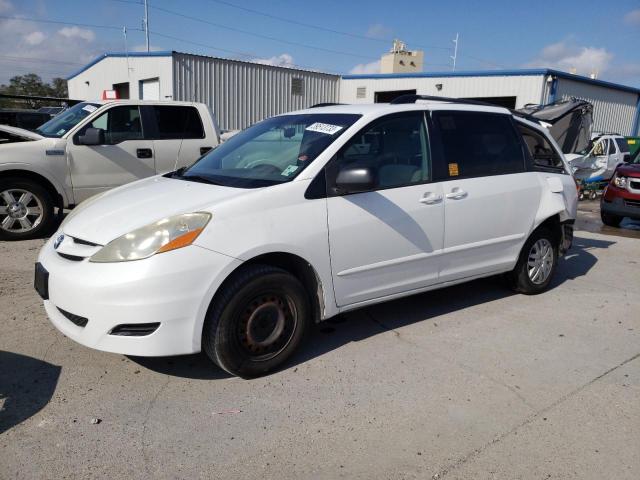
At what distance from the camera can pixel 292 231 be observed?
11.0ft

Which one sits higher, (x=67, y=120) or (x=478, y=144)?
(x=67, y=120)

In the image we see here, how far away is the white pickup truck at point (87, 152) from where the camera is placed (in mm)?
6715

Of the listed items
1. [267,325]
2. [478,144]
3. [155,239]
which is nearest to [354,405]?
[267,325]

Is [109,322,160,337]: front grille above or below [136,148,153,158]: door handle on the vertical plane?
below

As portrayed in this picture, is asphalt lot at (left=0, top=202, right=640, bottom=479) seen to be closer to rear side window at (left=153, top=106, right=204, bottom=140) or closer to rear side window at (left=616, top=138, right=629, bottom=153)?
rear side window at (left=153, top=106, right=204, bottom=140)

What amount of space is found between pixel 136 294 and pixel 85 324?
0.46m

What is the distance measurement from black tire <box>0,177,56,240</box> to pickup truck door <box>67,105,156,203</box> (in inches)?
15.5

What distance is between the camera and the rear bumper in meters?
9.80

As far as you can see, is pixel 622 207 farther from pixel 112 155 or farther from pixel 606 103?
pixel 606 103

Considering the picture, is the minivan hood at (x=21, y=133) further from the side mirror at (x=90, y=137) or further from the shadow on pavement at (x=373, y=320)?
the shadow on pavement at (x=373, y=320)

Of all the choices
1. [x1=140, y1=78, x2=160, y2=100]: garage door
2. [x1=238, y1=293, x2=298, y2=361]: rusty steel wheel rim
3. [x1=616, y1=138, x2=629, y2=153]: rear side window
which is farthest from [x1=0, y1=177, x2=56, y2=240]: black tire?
[x1=616, y1=138, x2=629, y2=153]: rear side window

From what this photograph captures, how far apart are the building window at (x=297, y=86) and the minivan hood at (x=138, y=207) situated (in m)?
20.1

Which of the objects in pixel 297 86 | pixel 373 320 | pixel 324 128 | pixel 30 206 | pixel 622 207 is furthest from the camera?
pixel 297 86

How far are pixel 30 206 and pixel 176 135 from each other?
224 centimetres
